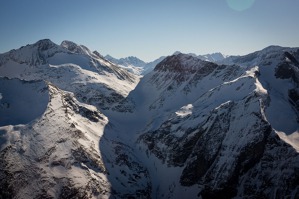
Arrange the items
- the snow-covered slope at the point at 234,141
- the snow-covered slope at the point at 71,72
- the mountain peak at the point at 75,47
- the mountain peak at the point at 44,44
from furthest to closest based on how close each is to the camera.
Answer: the mountain peak at the point at 75,47 < the mountain peak at the point at 44,44 < the snow-covered slope at the point at 71,72 < the snow-covered slope at the point at 234,141

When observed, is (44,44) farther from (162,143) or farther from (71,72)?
(162,143)

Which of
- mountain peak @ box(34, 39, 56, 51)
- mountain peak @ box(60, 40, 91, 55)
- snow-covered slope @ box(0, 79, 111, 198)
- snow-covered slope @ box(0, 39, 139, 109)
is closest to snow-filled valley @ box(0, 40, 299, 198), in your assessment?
snow-covered slope @ box(0, 79, 111, 198)

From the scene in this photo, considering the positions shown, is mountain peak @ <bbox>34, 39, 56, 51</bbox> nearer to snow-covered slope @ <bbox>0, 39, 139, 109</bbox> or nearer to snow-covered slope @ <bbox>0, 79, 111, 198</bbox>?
snow-covered slope @ <bbox>0, 39, 139, 109</bbox>

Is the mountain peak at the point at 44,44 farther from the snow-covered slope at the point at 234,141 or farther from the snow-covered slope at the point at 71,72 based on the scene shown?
the snow-covered slope at the point at 234,141

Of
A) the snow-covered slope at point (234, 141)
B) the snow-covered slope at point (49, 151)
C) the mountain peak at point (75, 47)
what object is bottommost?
the snow-covered slope at point (49, 151)

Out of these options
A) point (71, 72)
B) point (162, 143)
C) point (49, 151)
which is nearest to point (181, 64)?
point (71, 72)

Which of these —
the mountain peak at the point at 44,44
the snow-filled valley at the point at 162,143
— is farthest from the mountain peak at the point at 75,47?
the snow-filled valley at the point at 162,143

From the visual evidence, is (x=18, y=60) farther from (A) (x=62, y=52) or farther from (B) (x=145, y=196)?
(B) (x=145, y=196)

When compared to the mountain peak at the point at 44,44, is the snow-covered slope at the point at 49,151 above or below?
below
